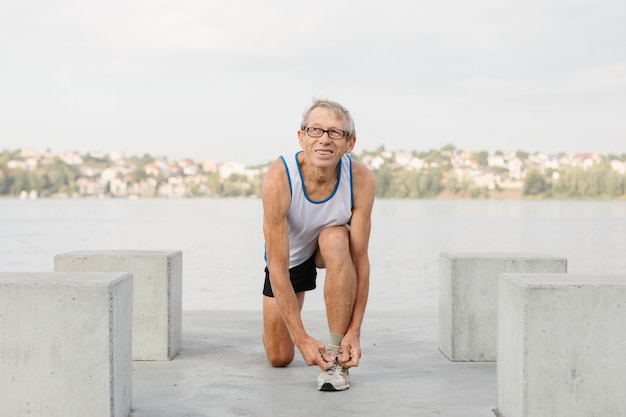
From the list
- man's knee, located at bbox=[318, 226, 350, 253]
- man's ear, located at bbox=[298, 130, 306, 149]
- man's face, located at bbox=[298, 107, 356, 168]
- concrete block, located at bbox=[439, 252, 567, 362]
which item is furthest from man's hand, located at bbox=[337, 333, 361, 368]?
concrete block, located at bbox=[439, 252, 567, 362]

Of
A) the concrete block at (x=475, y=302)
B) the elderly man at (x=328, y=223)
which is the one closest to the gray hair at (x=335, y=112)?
the elderly man at (x=328, y=223)

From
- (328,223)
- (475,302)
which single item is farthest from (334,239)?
(475,302)

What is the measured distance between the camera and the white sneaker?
524 cm

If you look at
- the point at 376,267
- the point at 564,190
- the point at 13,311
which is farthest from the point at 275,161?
the point at 564,190

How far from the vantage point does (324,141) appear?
5.27 meters

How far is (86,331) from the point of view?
410 centimetres

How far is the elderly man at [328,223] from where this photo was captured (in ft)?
17.4

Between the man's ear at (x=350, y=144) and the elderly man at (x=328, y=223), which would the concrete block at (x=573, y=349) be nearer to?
the elderly man at (x=328, y=223)

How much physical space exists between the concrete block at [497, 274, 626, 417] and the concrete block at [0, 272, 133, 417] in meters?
1.94

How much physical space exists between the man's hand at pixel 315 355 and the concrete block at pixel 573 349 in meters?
1.40

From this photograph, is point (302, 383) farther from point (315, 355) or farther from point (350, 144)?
point (350, 144)

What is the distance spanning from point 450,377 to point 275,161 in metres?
1.80

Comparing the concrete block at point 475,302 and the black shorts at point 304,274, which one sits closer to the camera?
the black shorts at point 304,274

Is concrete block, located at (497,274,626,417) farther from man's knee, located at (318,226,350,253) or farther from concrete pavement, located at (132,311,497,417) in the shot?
man's knee, located at (318,226,350,253)
